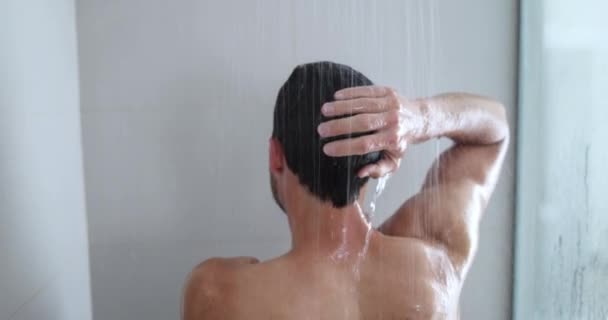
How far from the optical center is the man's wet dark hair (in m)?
0.66

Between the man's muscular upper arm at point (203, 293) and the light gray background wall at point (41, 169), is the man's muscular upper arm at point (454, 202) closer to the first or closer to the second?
the man's muscular upper arm at point (203, 293)

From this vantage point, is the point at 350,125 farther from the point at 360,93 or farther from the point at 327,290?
the point at 327,290

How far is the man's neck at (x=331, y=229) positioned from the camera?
684mm

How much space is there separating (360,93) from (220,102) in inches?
12.7

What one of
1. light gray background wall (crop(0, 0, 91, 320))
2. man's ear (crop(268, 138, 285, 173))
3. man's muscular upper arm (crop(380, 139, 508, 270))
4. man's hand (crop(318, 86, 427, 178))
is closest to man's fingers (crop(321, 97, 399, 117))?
man's hand (crop(318, 86, 427, 178))

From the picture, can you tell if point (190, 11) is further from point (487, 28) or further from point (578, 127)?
point (578, 127)

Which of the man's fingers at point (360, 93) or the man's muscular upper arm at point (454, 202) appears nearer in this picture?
the man's fingers at point (360, 93)

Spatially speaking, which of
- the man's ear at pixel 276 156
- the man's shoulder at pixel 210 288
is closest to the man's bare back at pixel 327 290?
the man's shoulder at pixel 210 288

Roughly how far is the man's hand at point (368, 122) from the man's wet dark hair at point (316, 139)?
25 mm

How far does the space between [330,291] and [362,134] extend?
19 cm

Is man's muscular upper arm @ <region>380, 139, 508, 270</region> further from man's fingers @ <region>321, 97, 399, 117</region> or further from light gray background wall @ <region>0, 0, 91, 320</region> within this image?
light gray background wall @ <region>0, 0, 91, 320</region>

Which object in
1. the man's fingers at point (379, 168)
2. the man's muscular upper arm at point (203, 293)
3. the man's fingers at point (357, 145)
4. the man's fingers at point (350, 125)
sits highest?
the man's fingers at point (350, 125)

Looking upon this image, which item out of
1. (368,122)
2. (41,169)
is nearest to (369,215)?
(368,122)

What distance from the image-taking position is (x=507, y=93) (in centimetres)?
88
